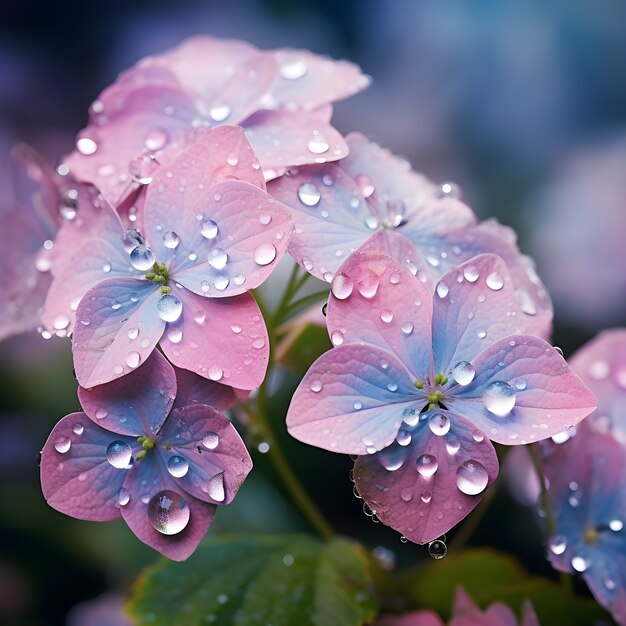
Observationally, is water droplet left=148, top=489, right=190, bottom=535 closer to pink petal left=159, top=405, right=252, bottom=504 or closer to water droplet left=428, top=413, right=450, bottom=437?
pink petal left=159, top=405, right=252, bottom=504

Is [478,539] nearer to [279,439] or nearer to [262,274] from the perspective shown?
[279,439]

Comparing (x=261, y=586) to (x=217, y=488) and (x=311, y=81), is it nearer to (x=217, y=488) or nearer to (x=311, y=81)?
(x=217, y=488)

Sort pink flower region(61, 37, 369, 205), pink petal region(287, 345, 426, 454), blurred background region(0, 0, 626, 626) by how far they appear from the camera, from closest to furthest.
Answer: pink petal region(287, 345, 426, 454)
pink flower region(61, 37, 369, 205)
blurred background region(0, 0, 626, 626)

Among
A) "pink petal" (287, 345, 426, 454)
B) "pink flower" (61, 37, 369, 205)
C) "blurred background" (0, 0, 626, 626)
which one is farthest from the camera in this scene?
"blurred background" (0, 0, 626, 626)

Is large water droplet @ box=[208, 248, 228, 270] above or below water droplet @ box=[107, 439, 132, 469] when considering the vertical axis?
above

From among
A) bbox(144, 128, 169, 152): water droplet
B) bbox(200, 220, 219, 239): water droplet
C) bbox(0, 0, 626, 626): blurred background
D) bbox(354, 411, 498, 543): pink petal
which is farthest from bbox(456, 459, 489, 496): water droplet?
bbox(0, 0, 626, 626): blurred background

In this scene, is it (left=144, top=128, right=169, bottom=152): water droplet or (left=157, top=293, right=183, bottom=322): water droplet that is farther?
(left=144, top=128, right=169, bottom=152): water droplet

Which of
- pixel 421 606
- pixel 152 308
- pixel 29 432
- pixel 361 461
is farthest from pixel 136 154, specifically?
pixel 29 432

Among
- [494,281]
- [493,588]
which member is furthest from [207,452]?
[493,588]
